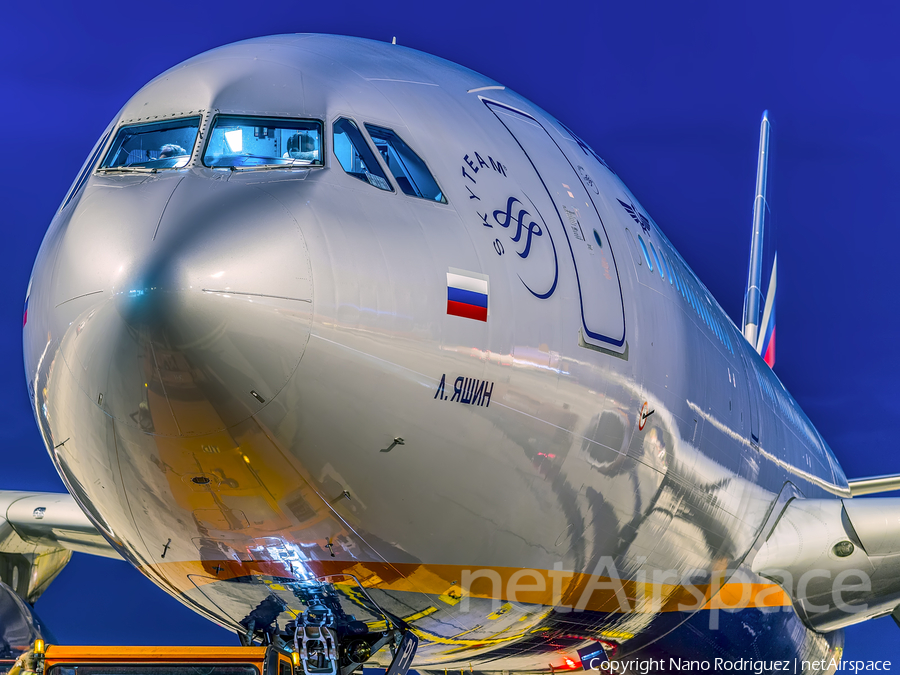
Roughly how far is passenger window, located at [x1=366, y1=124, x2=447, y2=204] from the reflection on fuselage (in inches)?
0.5

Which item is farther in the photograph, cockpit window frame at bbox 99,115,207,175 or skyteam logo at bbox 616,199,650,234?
skyteam logo at bbox 616,199,650,234

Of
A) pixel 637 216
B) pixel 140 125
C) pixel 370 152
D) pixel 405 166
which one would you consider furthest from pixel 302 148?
pixel 637 216

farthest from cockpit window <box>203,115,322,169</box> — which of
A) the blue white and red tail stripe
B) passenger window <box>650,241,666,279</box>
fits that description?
the blue white and red tail stripe

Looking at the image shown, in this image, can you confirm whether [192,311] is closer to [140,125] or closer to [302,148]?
[302,148]

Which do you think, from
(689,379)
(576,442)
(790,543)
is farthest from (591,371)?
(790,543)

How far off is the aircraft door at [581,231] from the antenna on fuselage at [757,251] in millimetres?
13315

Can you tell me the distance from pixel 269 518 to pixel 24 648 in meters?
4.74

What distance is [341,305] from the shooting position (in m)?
3.58

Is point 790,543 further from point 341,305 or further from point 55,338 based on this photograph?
point 55,338

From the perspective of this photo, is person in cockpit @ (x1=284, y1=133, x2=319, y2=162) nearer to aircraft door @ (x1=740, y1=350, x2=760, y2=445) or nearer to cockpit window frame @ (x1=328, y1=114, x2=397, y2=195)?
cockpit window frame @ (x1=328, y1=114, x2=397, y2=195)

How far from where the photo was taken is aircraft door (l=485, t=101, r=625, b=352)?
15.6ft

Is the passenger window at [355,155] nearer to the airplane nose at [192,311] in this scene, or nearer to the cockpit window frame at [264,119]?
the cockpit window frame at [264,119]

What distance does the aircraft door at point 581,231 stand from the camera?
4.77 m

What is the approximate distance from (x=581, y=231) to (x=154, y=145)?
219cm
